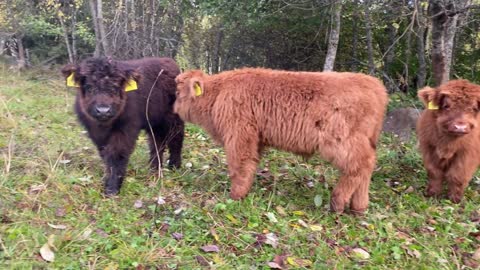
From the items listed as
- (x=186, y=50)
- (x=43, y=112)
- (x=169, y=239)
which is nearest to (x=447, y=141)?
(x=169, y=239)

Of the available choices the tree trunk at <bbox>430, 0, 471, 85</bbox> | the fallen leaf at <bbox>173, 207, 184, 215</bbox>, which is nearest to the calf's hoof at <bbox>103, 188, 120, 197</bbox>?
the fallen leaf at <bbox>173, 207, 184, 215</bbox>

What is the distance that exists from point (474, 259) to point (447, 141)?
5.23 feet

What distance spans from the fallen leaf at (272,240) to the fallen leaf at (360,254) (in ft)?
2.29

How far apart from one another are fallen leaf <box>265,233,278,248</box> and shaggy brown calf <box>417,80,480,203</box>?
2328 millimetres

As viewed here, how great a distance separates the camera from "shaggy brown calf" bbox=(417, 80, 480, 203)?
200 inches

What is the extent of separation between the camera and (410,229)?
4746 millimetres

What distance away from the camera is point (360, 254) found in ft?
13.7

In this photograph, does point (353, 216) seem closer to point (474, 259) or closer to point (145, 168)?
point (474, 259)

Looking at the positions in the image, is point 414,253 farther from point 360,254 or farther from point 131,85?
point 131,85

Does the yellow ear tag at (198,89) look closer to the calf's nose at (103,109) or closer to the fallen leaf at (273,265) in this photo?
the calf's nose at (103,109)

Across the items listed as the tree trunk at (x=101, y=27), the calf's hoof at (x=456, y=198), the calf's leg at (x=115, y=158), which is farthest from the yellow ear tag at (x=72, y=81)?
the tree trunk at (x=101, y=27)

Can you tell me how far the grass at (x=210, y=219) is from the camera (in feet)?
12.8

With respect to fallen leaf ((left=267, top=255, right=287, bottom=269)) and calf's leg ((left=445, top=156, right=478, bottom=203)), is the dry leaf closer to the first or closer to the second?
fallen leaf ((left=267, top=255, right=287, bottom=269))

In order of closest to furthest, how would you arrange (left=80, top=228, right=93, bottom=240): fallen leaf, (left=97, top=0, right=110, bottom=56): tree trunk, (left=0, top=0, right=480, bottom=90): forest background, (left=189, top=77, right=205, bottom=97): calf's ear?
1. (left=80, top=228, right=93, bottom=240): fallen leaf
2. (left=189, top=77, right=205, bottom=97): calf's ear
3. (left=0, top=0, right=480, bottom=90): forest background
4. (left=97, top=0, right=110, bottom=56): tree trunk
